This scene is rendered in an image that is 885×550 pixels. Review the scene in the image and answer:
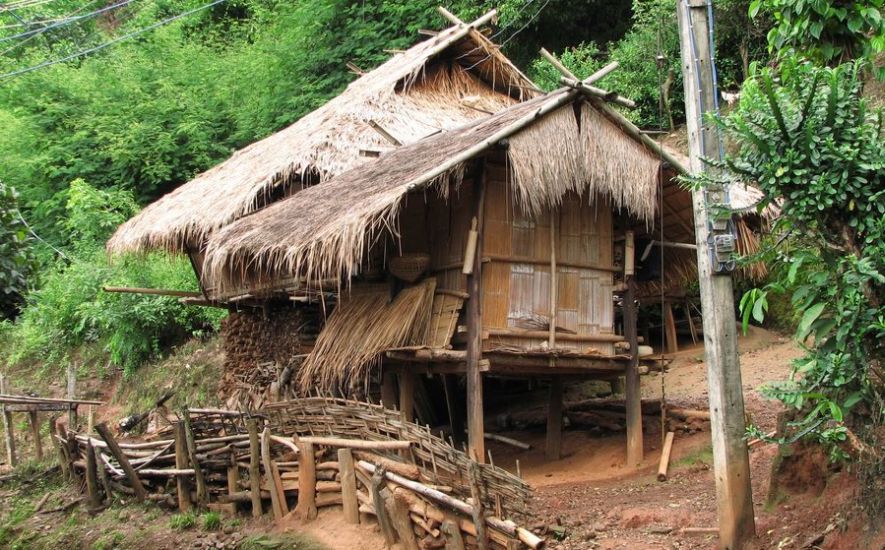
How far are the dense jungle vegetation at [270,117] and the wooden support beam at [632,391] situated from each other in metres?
1.42

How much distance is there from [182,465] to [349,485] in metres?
2.79

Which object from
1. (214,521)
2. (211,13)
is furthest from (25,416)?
(211,13)

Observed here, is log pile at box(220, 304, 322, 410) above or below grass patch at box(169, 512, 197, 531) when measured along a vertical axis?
above

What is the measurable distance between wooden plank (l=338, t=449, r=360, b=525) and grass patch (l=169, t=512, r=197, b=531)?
2.33 metres

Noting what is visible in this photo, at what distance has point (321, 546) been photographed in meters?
8.15

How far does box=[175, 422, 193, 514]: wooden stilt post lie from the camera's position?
10.1 m

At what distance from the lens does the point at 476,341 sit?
902 centimetres

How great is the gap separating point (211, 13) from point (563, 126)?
22225mm

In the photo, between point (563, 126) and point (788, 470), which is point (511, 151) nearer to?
point (563, 126)

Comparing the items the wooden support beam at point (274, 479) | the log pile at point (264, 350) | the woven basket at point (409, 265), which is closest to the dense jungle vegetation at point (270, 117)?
the log pile at point (264, 350)

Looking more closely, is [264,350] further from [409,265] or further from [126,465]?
[409,265]

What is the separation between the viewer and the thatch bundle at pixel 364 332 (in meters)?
9.45

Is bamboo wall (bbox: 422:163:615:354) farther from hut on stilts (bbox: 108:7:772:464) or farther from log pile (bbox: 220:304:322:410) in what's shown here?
log pile (bbox: 220:304:322:410)

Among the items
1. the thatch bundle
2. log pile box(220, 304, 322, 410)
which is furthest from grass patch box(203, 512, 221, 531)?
log pile box(220, 304, 322, 410)
